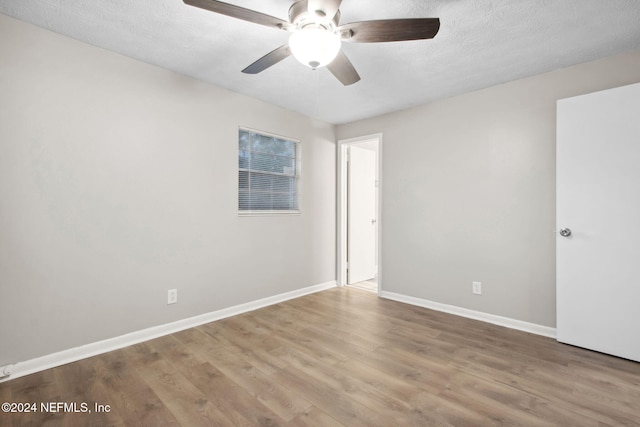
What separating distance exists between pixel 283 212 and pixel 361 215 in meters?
1.47

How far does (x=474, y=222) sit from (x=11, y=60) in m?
4.05

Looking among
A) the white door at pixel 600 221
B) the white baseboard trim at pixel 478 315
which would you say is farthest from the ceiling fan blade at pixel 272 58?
the white baseboard trim at pixel 478 315

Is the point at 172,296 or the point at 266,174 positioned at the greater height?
the point at 266,174

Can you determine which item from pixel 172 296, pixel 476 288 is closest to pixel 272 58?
pixel 172 296

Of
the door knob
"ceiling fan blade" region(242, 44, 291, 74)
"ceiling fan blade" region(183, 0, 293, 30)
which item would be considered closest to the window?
"ceiling fan blade" region(242, 44, 291, 74)

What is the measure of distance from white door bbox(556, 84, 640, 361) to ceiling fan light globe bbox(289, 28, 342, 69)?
219cm

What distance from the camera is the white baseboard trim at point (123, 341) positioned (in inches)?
81.5

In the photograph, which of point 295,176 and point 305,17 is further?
point 295,176

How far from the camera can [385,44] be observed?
227 cm

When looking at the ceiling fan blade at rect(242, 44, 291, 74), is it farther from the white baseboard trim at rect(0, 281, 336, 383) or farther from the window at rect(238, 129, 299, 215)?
the white baseboard trim at rect(0, 281, 336, 383)

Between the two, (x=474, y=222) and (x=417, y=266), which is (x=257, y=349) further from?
(x=474, y=222)

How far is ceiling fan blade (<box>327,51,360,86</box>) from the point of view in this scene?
1.85 metres

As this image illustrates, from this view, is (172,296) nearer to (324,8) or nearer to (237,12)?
(237,12)

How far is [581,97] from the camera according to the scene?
Result: 245 cm
